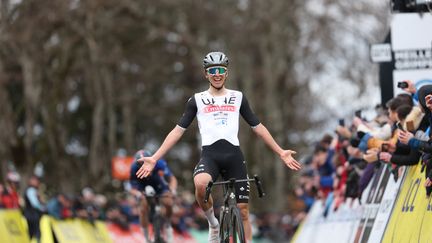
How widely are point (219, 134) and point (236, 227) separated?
128cm

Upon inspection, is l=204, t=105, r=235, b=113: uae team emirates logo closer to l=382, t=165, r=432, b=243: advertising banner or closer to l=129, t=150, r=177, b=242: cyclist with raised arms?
l=382, t=165, r=432, b=243: advertising banner

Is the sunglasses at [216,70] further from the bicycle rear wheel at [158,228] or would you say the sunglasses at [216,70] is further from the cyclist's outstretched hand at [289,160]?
the bicycle rear wheel at [158,228]

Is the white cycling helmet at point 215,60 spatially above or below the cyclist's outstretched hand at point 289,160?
above

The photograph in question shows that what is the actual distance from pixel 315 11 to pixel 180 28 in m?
5.38

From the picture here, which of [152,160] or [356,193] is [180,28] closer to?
[356,193]

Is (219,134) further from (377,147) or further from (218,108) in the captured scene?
(377,147)

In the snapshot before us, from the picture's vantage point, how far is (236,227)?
13320 millimetres

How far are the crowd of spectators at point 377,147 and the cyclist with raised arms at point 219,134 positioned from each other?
145 cm

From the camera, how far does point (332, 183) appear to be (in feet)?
75.9

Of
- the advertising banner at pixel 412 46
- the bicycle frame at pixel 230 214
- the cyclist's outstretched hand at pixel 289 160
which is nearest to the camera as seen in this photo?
the bicycle frame at pixel 230 214

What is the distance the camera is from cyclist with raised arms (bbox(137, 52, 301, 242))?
14.0m

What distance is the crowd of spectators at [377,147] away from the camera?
519 inches

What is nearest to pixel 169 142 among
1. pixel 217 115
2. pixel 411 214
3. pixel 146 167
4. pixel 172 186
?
pixel 146 167

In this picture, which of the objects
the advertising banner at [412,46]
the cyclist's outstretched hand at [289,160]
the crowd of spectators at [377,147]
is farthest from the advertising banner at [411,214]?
the advertising banner at [412,46]
